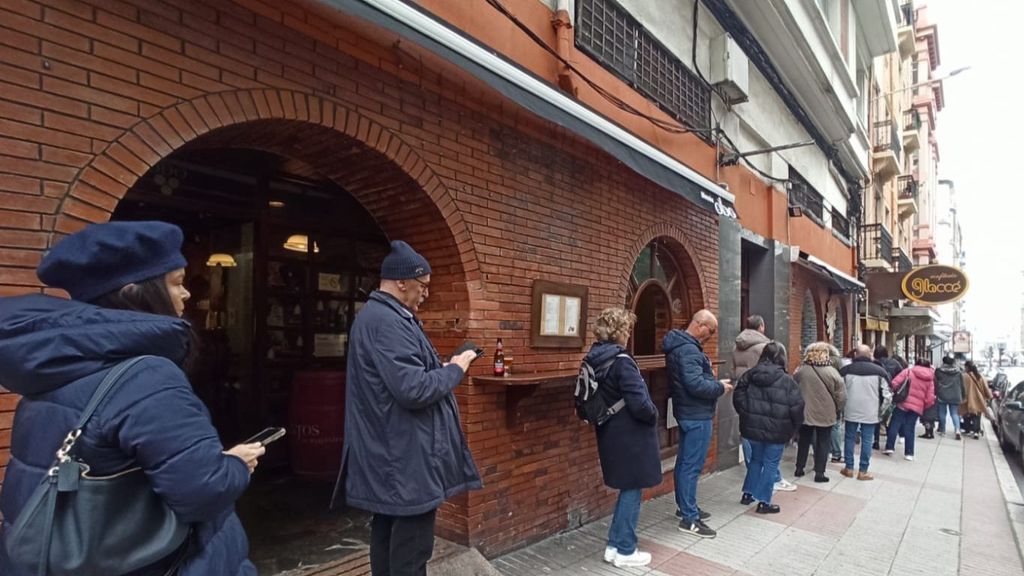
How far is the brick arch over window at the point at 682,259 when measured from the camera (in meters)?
6.21

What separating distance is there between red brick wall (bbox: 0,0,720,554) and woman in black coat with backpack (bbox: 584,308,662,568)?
62cm

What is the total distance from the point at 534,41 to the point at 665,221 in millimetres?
2816

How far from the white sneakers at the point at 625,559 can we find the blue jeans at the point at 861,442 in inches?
194

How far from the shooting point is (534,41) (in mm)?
4703

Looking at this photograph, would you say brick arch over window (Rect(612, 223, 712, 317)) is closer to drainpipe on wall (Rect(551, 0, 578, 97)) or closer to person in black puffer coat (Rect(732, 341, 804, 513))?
person in black puffer coat (Rect(732, 341, 804, 513))

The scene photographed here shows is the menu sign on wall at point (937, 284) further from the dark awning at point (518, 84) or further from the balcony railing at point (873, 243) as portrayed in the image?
the dark awning at point (518, 84)

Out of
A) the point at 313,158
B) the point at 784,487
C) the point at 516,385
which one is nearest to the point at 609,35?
the point at 313,158

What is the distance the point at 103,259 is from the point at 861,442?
28.9 ft

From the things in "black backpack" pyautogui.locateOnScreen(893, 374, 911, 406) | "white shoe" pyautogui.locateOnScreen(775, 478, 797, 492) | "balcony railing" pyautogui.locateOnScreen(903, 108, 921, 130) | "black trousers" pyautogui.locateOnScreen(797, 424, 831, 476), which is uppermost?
"balcony railing" pyautogui.locateOnScreen(903, 108, 921, 130)

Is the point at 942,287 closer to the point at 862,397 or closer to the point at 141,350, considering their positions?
the point at 862,397

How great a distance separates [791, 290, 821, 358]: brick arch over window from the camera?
12.7 metres

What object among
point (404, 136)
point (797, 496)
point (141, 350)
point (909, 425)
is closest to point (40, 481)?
point (141, 350)

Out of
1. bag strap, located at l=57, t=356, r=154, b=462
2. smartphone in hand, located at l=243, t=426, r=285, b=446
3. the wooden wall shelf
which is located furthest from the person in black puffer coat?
bag strap, located at l=57, t=356, r=154, b=462

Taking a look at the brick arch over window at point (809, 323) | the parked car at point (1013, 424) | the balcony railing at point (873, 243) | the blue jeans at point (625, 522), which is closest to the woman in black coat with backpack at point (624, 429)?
the blue jeans at point (625, 522)
